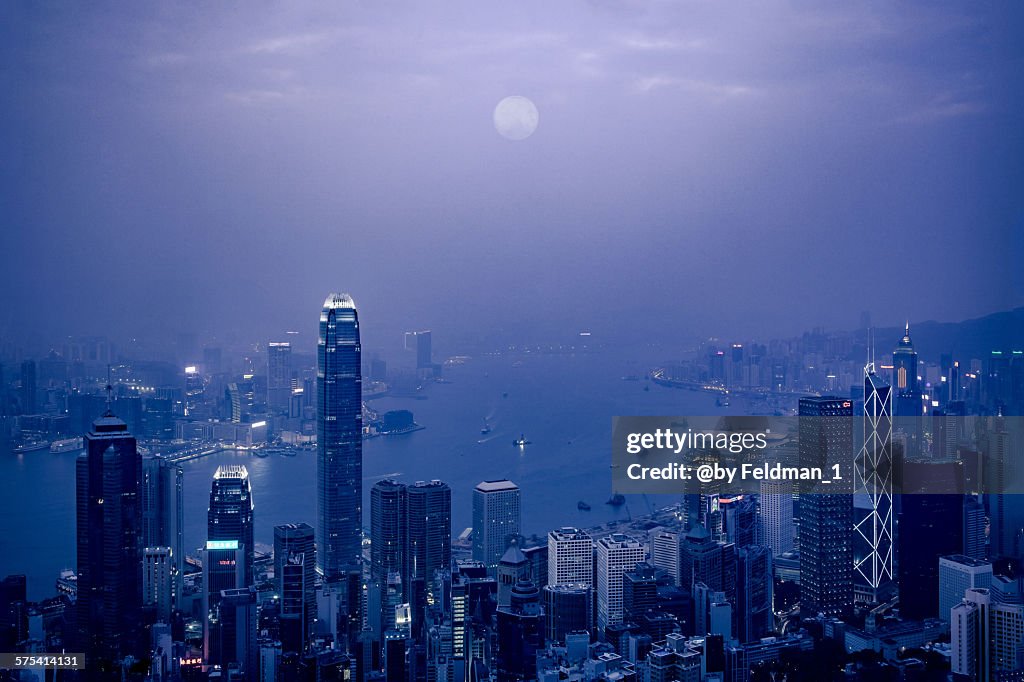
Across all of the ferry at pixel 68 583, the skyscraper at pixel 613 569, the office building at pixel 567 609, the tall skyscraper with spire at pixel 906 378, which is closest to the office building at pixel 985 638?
the tall skyscraper with spire at pixel 906 378

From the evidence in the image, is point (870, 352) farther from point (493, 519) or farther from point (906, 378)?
point (493, 519)

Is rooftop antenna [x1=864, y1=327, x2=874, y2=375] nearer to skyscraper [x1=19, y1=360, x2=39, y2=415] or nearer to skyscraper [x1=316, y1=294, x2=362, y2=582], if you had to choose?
skyscraper [x1=316, y1=294, x2=362, y2=582]

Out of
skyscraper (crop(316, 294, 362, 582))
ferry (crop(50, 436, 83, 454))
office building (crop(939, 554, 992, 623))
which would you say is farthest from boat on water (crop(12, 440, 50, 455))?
office building (crop(939, 554, 992, 623))

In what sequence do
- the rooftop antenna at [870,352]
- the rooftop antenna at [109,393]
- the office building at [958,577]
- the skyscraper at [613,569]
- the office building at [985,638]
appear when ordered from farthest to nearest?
the rooftop antenna at [870,352], the rooftop antenna at [109,393], the skyscraper at [613,569], the office building at [958,577], the office building at [985,638]

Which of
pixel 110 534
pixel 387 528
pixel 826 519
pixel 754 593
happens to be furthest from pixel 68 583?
pixel 826 519

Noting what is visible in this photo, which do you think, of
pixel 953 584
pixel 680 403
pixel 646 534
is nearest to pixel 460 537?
pixel 646 534

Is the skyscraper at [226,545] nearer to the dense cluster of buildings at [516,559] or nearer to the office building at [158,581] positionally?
the dense cluster of buildings at [516,559]
